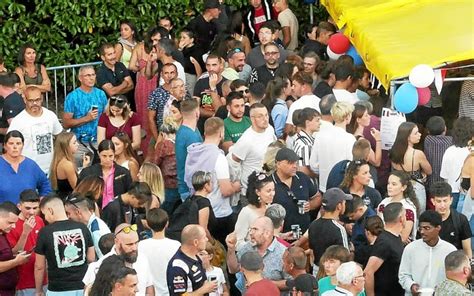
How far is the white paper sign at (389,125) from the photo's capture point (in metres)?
14.8

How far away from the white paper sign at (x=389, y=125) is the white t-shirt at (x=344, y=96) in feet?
2.07

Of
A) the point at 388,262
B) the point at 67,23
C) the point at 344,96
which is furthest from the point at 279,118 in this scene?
the point at 67,23

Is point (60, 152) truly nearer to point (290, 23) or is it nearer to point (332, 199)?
point (332, 199)

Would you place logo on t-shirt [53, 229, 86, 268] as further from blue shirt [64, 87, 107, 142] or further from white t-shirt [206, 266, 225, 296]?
blue shirt [64, 87, 107, 142]

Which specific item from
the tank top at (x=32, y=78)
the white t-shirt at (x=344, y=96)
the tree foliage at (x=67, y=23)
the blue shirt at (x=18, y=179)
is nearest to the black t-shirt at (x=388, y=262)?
the white t-shirt at (x=344, y=96)

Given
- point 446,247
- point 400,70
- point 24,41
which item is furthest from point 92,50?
point 446,247

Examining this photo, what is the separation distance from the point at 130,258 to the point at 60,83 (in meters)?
7.06

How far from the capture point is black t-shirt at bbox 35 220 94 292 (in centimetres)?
1242

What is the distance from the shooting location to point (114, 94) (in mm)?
17016

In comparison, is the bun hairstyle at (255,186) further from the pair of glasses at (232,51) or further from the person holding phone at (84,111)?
the pair of glasses at (232,51)

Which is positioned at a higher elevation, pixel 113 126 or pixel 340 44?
pixel 340 44

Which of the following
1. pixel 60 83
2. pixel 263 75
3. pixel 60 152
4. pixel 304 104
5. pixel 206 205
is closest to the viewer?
pixel 206 205

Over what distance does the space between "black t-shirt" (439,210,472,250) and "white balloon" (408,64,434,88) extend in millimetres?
2046

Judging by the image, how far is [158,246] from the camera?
12.4m
